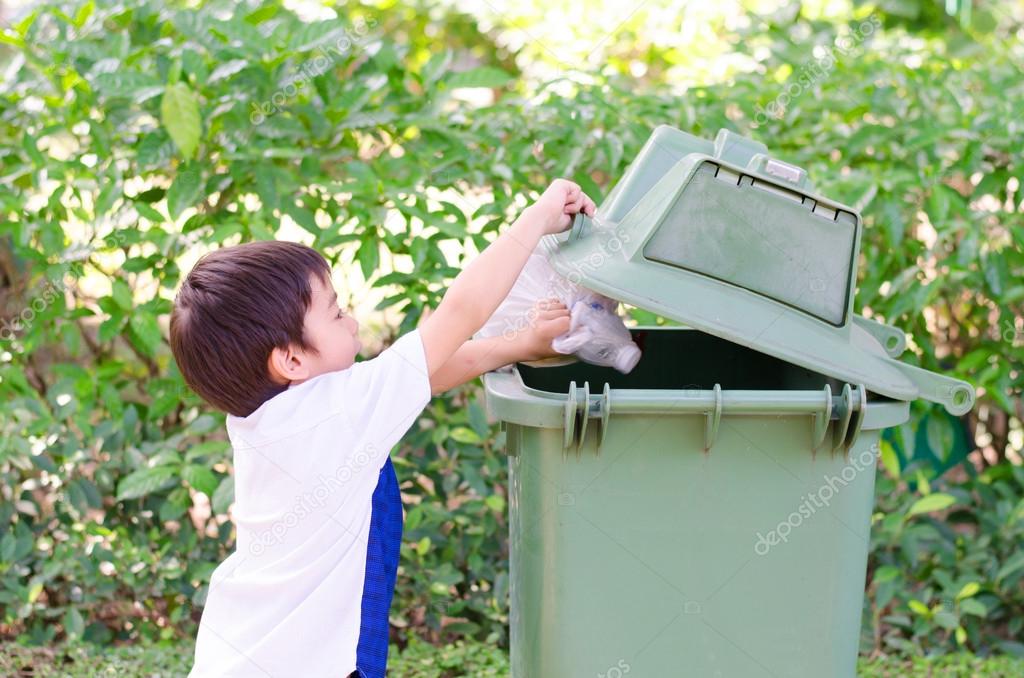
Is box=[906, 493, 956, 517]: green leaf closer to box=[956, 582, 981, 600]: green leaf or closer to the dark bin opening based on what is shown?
box=[956, 582, 981, 600]: green leaf

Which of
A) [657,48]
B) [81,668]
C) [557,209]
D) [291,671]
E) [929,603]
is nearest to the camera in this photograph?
[291,671]

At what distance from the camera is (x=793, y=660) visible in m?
2.13

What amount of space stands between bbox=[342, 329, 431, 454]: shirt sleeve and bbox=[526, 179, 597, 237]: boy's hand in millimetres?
340

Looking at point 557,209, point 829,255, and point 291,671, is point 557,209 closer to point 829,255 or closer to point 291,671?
point 829,255

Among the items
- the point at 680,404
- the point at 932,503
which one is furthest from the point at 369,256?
the point at 932,503

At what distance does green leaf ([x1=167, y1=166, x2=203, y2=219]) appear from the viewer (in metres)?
3.04

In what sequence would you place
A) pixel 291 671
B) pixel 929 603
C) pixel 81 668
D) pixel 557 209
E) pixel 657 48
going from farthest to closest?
pixel 657 48
pixel 929 603
pixel 81 668
pixel 557 209
pixel 291 671

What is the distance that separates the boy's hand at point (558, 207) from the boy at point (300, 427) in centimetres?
5

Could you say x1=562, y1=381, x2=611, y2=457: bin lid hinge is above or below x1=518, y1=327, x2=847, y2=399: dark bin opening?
above

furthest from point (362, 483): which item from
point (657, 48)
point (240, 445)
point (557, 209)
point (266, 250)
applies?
point (657, 48)

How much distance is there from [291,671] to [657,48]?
4944mm

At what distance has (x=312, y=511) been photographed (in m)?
1.89

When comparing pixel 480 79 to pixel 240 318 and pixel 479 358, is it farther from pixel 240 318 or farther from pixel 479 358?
pixel 240 318

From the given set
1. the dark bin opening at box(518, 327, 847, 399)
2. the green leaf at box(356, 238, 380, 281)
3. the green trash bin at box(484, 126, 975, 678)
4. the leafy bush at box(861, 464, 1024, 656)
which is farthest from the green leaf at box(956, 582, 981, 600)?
the green leaf at box(356, 238, 380, 281)
